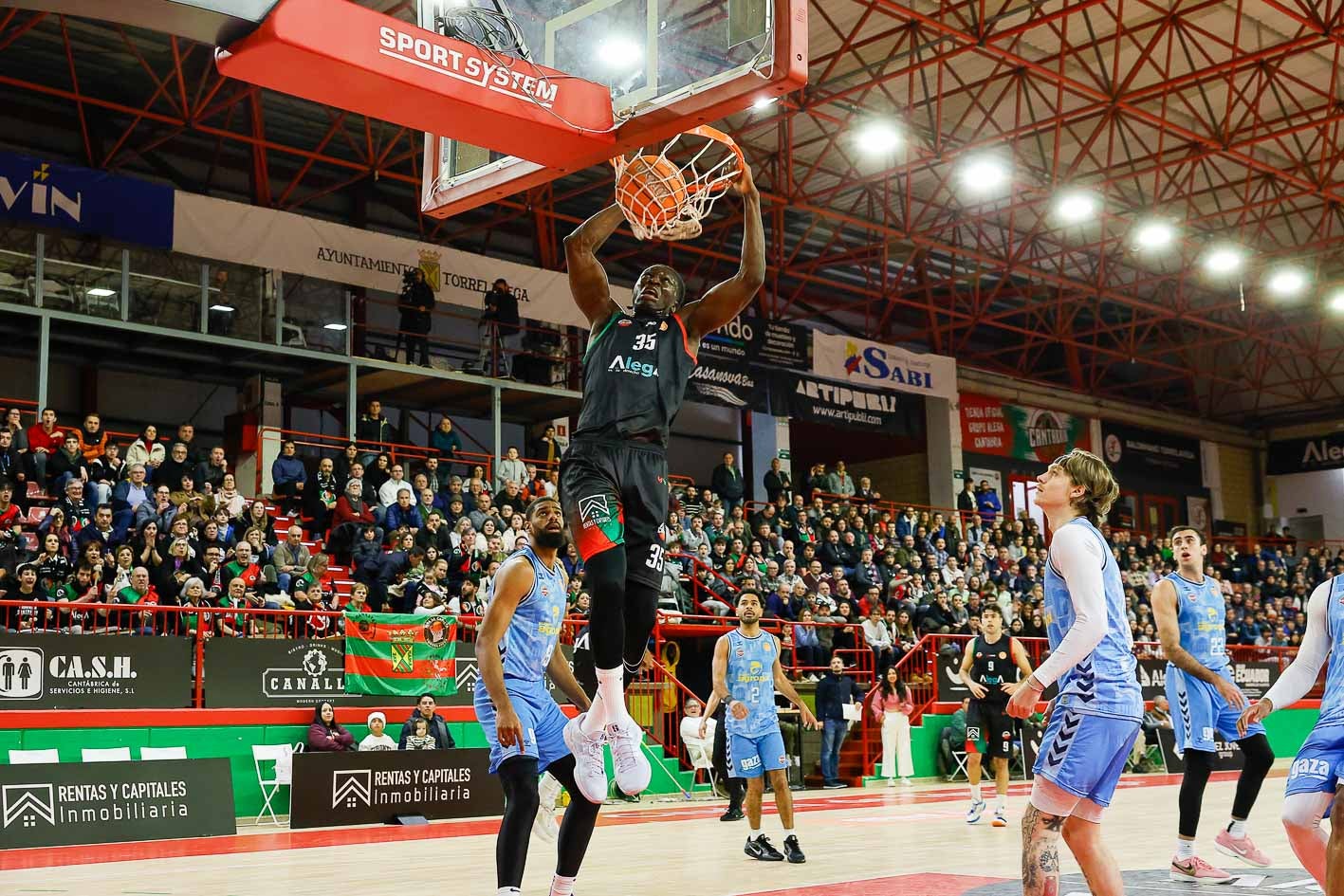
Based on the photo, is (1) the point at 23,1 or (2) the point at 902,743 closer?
(1) the point at 23,1

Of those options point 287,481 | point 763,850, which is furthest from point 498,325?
point 763,850

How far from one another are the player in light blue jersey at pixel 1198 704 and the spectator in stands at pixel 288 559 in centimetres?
1103

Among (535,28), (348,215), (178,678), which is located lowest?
(178,678)

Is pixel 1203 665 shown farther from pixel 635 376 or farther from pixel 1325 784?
pixel 635 376

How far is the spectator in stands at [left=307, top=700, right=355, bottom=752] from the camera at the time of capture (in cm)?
1478

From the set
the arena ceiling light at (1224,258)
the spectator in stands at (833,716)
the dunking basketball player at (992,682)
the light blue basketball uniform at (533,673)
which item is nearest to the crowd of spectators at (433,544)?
the spectator in stands at (833,716)

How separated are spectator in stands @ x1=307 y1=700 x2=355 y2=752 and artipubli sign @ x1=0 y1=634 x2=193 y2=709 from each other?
137 centimetres

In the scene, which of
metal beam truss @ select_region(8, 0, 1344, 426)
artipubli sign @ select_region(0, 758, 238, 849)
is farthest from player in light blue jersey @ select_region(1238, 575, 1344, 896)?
metal beam truss @ select_region(8, 0, 1344, 426)

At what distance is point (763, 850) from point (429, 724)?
20.6ft

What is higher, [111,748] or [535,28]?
[535,28]

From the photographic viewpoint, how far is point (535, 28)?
6.87 m

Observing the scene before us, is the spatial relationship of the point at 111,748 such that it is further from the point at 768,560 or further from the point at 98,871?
the point at 768,560

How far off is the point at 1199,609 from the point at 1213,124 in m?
17.4

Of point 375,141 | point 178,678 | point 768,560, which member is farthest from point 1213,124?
point 178,678
